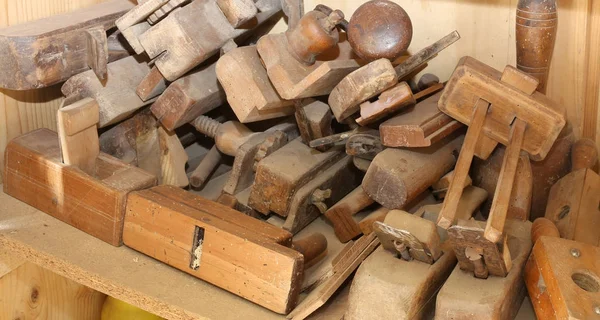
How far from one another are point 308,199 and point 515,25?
53cm

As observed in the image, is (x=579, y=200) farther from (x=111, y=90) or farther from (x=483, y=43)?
(x=111, y=90)

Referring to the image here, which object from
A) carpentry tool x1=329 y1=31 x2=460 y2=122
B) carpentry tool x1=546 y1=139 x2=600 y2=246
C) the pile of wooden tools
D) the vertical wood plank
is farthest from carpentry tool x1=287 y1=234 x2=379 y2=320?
the vertical wood plank

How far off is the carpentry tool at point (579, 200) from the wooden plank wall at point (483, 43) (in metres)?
0.09

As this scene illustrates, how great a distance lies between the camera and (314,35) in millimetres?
1535

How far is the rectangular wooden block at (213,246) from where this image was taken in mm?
1377

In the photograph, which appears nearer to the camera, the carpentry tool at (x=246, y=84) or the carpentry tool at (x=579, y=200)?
Result: the carpentry tool at (x=579, y=200)

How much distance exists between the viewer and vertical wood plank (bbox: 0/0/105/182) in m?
1.71

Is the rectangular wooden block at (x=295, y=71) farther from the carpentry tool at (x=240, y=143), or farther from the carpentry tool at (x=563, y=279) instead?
the carpentry tool at (x=563, y=279)

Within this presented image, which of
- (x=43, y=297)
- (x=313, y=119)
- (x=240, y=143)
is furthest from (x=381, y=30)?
(x=43, y=297)

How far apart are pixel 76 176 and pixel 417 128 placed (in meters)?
0.67

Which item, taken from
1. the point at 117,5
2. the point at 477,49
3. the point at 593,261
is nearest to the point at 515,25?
the point at 477,49

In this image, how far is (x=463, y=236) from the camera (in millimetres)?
1206

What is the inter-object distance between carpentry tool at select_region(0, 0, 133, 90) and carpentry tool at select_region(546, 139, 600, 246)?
95 centimetres

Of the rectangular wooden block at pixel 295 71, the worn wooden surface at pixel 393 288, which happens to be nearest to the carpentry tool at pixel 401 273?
the worn wooden surface at pixel 393 288
